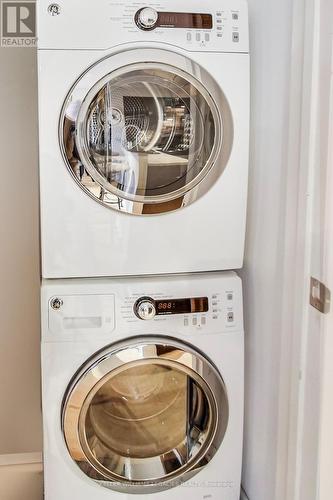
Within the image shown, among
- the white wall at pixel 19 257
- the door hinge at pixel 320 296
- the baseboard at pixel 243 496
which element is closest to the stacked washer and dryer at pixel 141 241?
the baseboard at pixel 243 496

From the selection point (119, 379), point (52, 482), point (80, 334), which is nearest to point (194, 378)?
point (119, 379)

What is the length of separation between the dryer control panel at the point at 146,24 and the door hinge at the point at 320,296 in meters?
0.71

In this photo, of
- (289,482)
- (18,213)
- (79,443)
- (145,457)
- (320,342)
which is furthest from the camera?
(18,213)

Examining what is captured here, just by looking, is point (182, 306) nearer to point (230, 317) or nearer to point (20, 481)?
point (230, 317)

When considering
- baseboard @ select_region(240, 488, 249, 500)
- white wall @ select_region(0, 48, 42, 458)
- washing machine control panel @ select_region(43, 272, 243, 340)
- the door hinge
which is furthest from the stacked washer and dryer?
white wall @ select_region(0, 48, 42, 458)

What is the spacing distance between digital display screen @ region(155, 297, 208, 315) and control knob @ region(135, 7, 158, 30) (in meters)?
0.76

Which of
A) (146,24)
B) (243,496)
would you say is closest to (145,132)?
(146,24)

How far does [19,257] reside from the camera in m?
2.07

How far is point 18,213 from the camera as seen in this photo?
6.73 feet

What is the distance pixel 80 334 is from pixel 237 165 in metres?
0.65

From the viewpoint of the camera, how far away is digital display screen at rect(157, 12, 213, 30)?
1496mm

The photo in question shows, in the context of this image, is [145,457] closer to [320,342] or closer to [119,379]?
[119,379]

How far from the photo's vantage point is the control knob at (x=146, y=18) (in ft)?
4.85

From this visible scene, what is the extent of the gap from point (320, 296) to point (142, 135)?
68 centimetres
